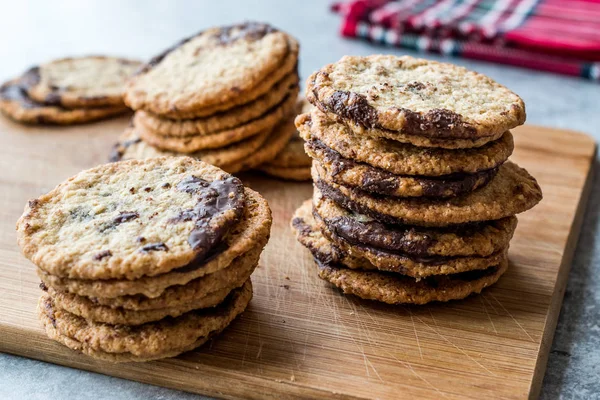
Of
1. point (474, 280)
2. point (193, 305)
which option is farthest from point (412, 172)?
point (193, 305)

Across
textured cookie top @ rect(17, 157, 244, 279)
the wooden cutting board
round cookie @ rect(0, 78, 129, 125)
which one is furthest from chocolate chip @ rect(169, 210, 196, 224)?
round cookie @ rect(0, 78, 129, 125)

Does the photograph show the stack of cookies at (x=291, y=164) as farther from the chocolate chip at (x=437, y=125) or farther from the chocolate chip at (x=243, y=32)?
the chocolate chip at (x=437, y=125)

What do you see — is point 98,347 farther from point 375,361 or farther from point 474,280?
point 474,280

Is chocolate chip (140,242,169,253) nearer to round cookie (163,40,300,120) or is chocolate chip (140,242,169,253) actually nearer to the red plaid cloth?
round cookie (163,40,300,120)

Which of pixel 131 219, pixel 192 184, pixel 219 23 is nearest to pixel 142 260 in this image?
pixel 131 219

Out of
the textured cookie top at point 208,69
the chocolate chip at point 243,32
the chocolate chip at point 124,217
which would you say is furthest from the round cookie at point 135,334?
the chocolate chip at point 243,32
